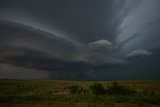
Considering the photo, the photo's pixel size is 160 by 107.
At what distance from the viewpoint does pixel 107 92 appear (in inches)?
2382


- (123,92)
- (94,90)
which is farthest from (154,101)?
(94,90)

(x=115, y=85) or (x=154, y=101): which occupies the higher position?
(x=115, y=85)

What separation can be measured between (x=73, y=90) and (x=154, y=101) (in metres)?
37.1

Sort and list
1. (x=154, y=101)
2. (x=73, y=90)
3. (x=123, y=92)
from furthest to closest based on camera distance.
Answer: (x=73, y=90)
(x=123, y=92)
(x=154, y=101)

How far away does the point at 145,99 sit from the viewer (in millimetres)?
42812

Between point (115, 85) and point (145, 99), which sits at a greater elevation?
point (115, 85)

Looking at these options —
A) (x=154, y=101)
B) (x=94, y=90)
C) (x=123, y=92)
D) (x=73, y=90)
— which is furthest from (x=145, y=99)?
(x=73, y=90)

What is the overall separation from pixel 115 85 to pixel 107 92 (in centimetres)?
314

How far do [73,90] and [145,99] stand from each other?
3493cm

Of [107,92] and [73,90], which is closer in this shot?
[107,92]

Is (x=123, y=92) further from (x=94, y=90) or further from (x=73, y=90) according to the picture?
(x=73, y=90)

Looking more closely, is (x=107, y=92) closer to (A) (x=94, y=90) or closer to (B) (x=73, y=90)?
(A) (x=94, y=90)

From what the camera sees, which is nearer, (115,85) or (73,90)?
(115,85)

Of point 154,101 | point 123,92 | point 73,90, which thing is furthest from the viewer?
point 73,90
